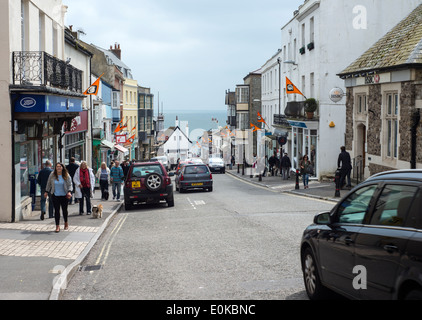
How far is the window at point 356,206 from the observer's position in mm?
6406

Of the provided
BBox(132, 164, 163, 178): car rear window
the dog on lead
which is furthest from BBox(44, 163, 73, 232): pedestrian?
BBox(132, 164, 163, 178): car rear window

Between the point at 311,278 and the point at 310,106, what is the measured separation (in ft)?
87.5

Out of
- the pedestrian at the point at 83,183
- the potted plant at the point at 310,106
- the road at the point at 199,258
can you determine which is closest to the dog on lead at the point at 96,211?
the road at the point at 199,258

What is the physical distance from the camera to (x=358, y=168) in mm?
26734

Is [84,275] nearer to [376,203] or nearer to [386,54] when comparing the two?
[376,203]

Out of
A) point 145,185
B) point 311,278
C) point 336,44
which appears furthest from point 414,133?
point 311,278

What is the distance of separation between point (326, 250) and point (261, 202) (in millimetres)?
14794

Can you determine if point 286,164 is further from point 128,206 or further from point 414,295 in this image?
point 414,295

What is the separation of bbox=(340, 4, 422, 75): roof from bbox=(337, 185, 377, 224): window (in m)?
14.9

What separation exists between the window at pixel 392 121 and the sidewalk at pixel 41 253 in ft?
37.8

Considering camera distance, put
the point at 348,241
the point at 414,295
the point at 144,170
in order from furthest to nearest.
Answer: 1. the point at 144,170
2. the point at 348,241
3. the point at 414,295

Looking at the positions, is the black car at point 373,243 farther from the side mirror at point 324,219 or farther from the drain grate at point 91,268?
the drain grate at point 91,268

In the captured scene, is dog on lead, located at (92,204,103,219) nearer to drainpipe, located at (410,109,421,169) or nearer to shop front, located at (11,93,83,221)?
shop front, located at (11,93,83,221)

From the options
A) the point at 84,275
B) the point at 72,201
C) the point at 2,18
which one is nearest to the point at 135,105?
the point at 72,201
